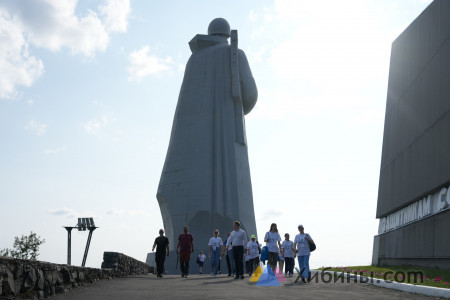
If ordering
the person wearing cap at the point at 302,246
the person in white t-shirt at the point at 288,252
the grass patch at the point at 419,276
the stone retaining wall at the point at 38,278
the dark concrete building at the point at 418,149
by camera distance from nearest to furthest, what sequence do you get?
1. the stone retaining wall at the point at 38,278
2. the grass patch at the point at 419,276
3. the person wearing cap at the point at 302,246
4. the dark concrete building at the point at 418,149
5. the person in white t-shirt at the point at 288,252

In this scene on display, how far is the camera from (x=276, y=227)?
14.2m

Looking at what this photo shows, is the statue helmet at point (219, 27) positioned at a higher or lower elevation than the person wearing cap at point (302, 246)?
higher

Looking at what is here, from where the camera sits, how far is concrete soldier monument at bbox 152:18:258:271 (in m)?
29.5

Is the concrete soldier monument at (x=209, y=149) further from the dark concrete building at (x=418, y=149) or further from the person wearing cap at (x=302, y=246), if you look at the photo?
the person wearing cap at (x=302, y=246)

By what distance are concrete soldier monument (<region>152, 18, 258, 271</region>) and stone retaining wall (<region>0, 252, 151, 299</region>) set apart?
17197mm

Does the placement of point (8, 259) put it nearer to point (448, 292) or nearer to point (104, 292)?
point (104, 292)

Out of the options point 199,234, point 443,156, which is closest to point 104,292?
point 443,156

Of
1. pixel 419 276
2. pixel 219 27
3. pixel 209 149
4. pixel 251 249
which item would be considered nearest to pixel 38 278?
pixel 419 276

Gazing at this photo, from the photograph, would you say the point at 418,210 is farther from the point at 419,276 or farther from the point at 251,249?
the point at 419,276

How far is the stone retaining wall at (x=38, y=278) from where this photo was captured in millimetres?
6492

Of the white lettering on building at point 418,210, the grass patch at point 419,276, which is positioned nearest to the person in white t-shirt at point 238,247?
the grass patch at point 419,276

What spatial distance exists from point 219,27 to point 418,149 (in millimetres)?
16532

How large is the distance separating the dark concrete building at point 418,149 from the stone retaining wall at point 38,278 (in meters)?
9.22

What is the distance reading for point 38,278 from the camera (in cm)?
758
